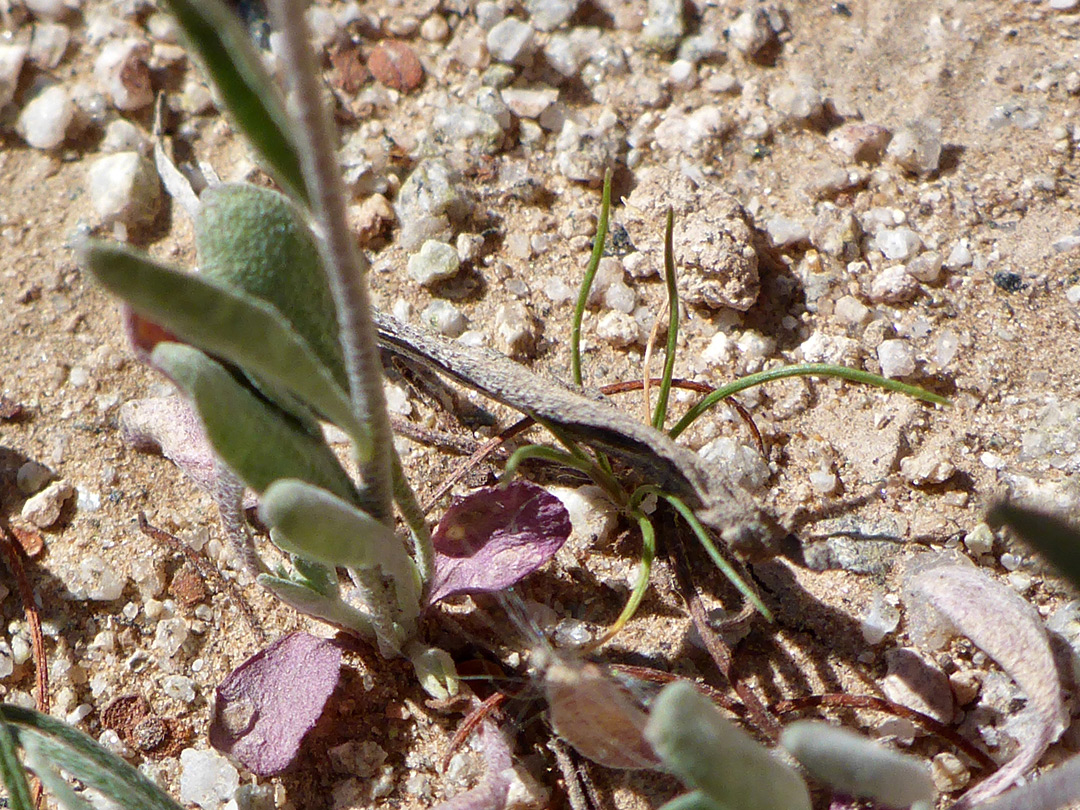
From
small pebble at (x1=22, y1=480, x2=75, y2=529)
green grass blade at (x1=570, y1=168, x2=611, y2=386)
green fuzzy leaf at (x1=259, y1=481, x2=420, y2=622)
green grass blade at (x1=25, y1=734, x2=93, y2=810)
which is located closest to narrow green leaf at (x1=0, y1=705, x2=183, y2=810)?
green grass blade at (x1=25, y1=734, x2=93, y2=810)

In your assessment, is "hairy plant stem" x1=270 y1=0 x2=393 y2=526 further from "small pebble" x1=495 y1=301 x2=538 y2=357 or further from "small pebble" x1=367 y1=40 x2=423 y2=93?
"small pebble" x1=367 y1=40 x2=423 y2=93

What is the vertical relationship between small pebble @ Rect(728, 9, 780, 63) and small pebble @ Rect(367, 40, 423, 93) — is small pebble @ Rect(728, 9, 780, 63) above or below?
above

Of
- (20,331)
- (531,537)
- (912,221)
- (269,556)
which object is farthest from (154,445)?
(912,221)

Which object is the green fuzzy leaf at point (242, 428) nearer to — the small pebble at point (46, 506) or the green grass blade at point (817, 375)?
the green grass blade at point (817, 375)

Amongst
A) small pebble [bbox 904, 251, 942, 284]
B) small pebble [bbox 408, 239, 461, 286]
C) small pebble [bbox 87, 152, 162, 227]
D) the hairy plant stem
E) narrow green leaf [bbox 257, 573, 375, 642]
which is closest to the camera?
the hairy plant stem

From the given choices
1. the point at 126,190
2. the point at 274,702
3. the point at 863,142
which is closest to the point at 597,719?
the point at 274,702

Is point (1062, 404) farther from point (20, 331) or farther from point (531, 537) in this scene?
point (20, 331)
